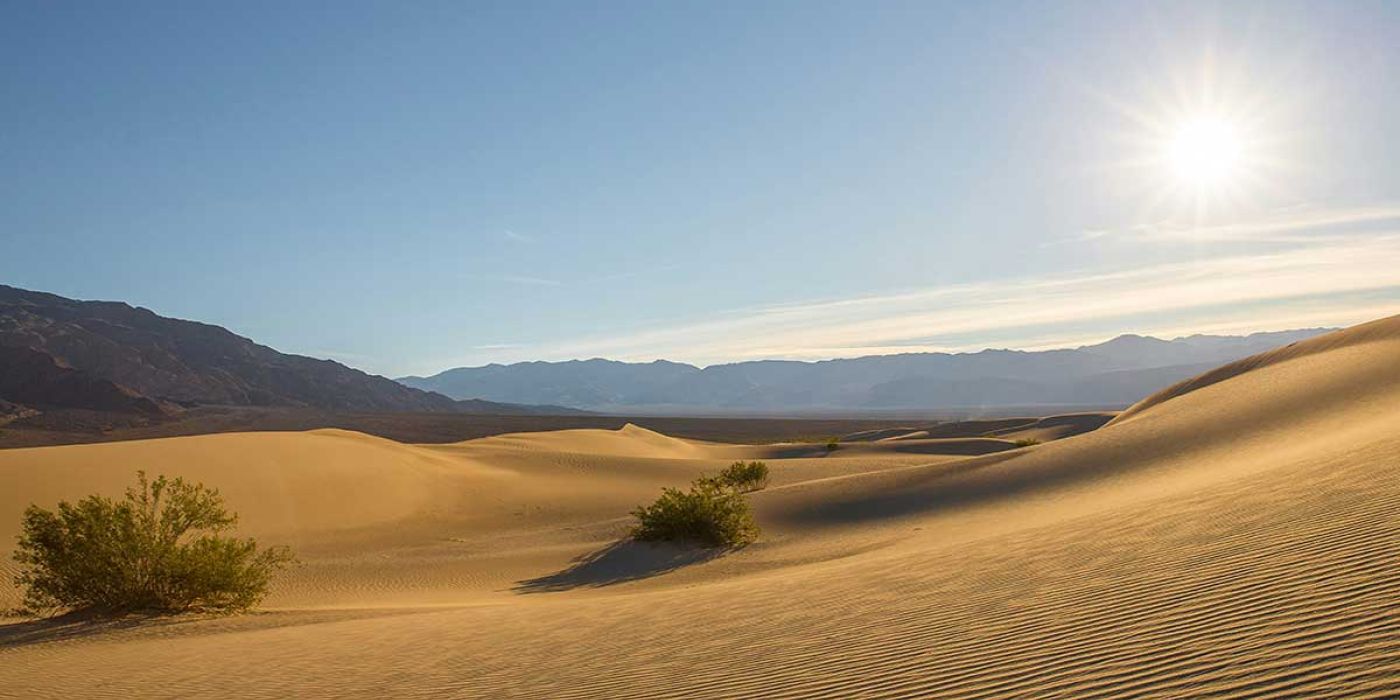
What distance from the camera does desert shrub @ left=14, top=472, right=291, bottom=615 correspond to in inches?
432

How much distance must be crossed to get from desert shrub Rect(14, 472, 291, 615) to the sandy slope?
0.70 metres

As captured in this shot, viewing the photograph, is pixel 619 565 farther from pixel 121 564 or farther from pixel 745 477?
pixel 745 477

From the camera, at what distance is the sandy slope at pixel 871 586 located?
4844 millimetres

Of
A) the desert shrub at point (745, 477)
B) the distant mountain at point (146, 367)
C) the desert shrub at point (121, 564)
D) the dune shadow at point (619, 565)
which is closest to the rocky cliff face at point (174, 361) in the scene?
the distant mountain at point (146, 367)

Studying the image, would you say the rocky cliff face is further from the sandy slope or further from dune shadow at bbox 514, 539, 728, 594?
dune shadow at bbox 514, 539, 728, 594

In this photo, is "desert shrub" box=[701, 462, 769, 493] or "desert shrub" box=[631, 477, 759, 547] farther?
"desert shrub" box=[701, 462, 769, 493]

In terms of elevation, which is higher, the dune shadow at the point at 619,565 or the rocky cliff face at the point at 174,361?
the rocky cliff face at the point at 174,361

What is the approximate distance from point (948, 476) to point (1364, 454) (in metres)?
13.0

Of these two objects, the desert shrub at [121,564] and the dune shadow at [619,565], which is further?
the dune shadow at [619,565]

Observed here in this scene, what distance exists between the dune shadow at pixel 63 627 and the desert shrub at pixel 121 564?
0.22 metres

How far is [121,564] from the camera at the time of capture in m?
11.0

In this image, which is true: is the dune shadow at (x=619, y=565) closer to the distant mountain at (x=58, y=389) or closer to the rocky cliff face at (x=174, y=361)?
the distant mountain at (x=58, y=389)

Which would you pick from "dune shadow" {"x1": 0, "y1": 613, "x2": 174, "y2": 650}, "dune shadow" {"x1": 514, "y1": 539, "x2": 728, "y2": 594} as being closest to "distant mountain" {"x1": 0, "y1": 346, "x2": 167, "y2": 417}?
"dune shadow" {"x1": 514, "y1": 539, "x2": 728, "y2": 594}

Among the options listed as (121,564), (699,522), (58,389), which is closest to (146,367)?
(58,389)
